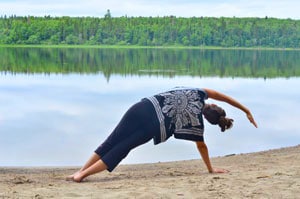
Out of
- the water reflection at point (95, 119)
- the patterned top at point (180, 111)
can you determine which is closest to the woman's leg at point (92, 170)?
the patterned top at point (180, 111)

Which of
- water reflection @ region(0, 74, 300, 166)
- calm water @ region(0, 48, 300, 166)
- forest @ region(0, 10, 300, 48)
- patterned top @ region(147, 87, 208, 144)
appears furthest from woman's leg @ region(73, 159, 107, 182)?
forest @ region(0, 10, 300, 48)

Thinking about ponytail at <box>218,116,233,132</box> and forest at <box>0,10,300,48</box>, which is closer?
ponytail at <box>218,116,233,132</box>

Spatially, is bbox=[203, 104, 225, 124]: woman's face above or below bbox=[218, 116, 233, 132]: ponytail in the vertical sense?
above

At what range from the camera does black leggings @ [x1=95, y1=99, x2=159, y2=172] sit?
538cm

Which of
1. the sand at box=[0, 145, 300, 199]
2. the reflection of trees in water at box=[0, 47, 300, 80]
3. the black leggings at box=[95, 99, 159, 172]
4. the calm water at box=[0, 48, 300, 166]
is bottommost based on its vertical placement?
the reflection of trees in water at box=[0, 47, 300, 80]

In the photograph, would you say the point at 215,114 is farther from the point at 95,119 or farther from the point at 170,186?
the point at 95,119

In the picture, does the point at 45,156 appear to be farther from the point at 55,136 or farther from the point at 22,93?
the point at 22,93

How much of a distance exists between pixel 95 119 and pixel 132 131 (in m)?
12.3

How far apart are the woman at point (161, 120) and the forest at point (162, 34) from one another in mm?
106668

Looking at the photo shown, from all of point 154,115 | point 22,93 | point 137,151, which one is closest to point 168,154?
point 137,151

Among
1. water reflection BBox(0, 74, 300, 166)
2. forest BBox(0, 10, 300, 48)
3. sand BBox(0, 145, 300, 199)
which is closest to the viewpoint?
sand BBox(0, 145, 300, 199)

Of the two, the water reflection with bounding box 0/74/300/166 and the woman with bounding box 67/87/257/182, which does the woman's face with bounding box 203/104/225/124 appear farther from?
the water reflection with bounding box 0/74/300/166

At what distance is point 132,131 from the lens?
17.9ft

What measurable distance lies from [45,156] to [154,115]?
716 cm
